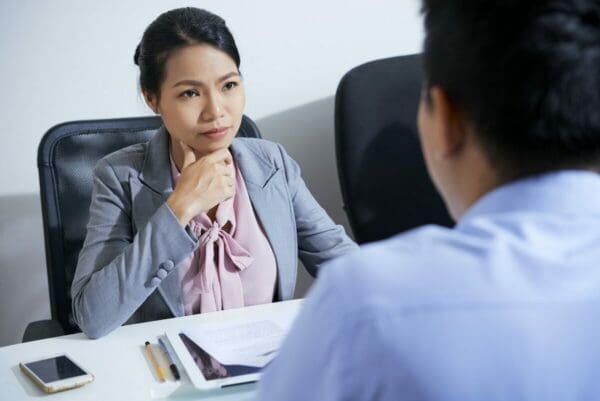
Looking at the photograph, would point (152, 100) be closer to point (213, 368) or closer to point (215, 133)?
point (215, 133)

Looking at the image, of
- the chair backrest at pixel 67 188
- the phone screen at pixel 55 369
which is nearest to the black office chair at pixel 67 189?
the chair backrest at pixel 67 188

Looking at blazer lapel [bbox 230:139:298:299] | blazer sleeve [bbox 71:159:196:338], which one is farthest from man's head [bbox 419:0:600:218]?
blazer lapel [bbox 230:139:298:299]

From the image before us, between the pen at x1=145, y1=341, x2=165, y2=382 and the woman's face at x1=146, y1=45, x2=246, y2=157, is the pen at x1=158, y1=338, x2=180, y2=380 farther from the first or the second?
the woman's face at x1=146, y1=45, x2=246, y2=157

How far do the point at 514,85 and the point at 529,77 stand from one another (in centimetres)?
1

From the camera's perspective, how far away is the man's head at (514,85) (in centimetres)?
57

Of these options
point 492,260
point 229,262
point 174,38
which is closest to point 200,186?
point 229,262

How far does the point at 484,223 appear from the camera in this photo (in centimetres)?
58

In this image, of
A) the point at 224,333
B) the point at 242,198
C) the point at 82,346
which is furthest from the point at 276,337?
the point at 242,198

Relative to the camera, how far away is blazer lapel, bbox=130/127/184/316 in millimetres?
1478

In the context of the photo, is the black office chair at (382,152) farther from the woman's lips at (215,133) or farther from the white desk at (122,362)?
the white desk at (122,362)

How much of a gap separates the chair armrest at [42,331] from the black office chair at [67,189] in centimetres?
Result: 21

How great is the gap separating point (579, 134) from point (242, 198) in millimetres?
1075

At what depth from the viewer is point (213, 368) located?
1.12 meters

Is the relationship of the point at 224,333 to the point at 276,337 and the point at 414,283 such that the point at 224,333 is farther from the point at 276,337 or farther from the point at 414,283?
→ the point at 414,283
